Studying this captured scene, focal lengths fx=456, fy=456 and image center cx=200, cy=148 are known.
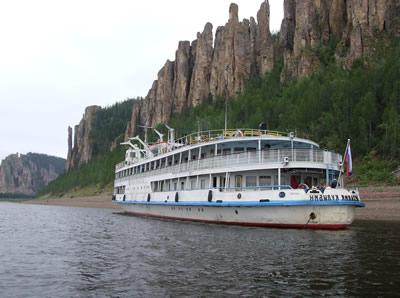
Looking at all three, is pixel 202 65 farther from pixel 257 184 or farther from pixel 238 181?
pixel 257 184

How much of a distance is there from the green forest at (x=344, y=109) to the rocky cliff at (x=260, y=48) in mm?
4045

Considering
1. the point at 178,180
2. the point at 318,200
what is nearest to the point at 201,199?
the point at 178,180

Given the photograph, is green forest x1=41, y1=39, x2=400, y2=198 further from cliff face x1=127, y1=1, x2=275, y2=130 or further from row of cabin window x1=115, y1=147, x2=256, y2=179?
cliff face x1=127, y1=1, x2=275, y2=130

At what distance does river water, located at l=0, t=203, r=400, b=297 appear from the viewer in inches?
538

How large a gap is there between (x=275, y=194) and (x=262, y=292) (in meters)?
18.5

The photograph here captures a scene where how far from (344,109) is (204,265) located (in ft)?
204

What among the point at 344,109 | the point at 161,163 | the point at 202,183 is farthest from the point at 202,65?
the point at 202,183

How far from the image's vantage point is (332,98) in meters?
77.9

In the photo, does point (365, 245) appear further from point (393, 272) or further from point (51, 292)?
point (51, 292)

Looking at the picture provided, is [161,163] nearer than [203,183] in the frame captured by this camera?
No

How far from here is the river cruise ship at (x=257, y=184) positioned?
99.9 ft

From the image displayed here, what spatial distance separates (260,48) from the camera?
131875 mm

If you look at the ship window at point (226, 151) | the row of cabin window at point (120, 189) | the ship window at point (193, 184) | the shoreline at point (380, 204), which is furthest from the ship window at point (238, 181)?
the row of cabin window at point (120, 189)

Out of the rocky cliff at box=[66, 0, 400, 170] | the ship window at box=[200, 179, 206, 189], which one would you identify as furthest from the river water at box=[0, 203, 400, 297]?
the rocky cliff at box=[66, 0, 400, 170]
